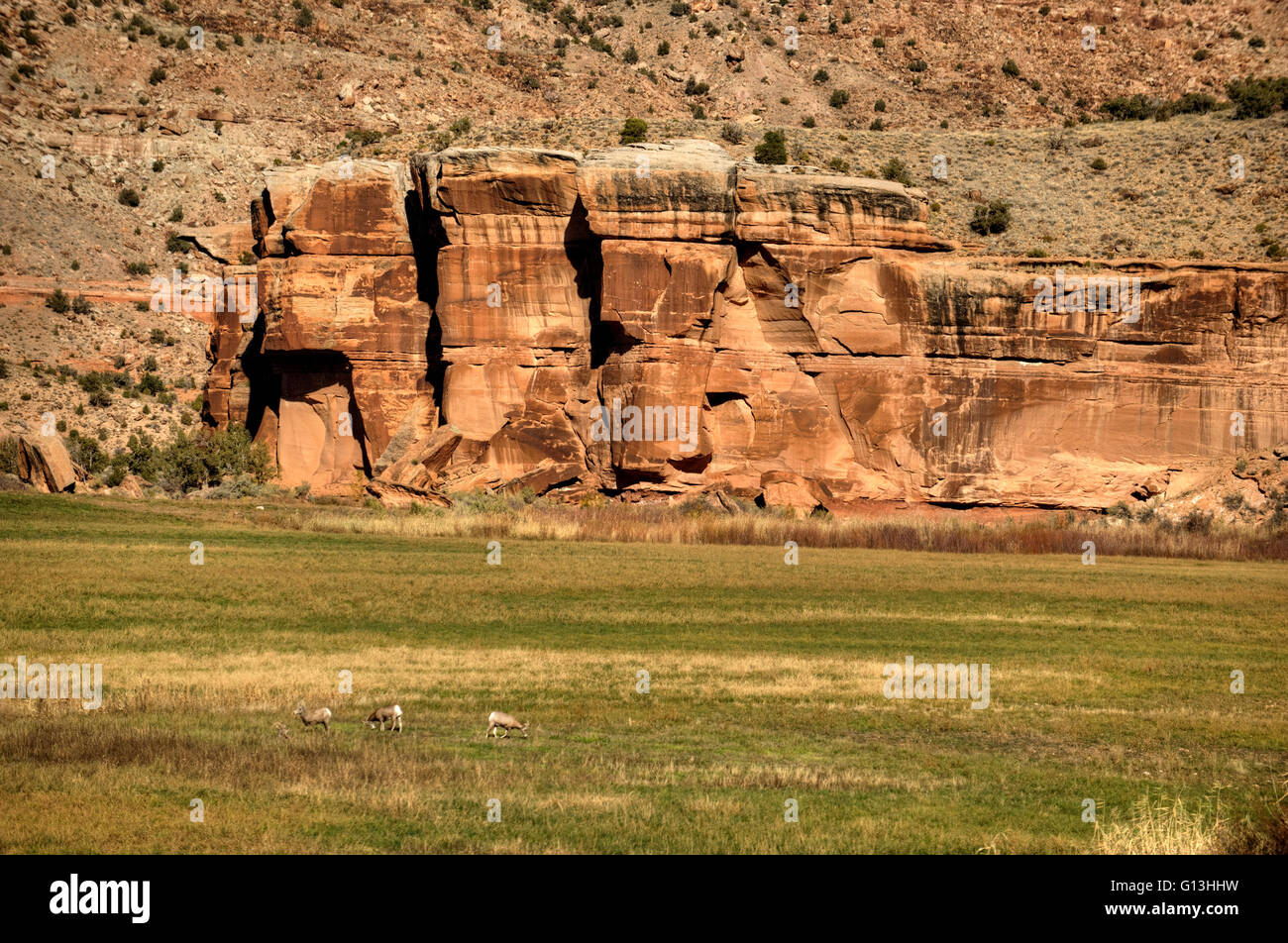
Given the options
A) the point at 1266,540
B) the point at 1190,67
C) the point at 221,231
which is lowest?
the point at 1266,540

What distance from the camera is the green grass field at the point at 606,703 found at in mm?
13141

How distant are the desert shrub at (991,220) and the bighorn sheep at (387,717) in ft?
177

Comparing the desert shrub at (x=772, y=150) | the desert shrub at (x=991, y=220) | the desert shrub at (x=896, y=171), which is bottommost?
the desert shrub at (x=991, y=220)

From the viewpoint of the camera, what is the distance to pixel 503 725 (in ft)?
54.9

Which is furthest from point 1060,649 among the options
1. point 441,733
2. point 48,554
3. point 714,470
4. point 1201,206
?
point 1201,206

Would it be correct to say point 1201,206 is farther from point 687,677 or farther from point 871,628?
point 687,677

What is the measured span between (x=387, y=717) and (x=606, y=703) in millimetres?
3364

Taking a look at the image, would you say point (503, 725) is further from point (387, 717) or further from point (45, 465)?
point (45, 465)

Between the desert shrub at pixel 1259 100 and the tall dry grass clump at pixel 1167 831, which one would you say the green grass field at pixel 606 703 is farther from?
the desert shrub at pixel 1259 100

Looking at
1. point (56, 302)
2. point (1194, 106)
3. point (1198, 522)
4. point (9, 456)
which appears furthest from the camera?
point (1194, 106)

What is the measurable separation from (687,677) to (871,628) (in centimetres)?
676

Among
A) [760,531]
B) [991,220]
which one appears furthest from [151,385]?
[991,220]

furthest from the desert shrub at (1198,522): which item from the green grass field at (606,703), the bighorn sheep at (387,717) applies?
the bighorn sheep at (387,717)

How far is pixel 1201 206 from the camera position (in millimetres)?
66875
